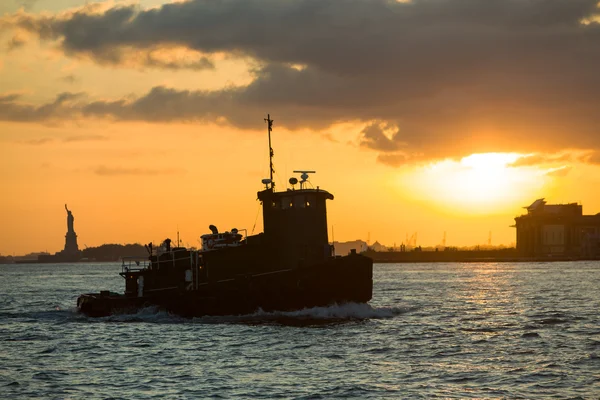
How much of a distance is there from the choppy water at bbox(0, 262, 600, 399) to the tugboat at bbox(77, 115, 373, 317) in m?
0.91

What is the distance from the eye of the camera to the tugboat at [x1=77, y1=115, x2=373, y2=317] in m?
48.8

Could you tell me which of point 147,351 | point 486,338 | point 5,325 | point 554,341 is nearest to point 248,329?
point 147,351

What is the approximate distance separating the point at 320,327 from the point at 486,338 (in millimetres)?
8696

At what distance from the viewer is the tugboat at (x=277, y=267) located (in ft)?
160

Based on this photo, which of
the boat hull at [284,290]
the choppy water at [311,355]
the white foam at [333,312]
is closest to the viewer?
the choppy water at [311,355]

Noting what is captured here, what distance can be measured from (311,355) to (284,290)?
12718mm

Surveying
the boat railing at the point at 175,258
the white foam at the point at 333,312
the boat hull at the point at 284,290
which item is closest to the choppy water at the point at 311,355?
the white foam at the point at 333,312

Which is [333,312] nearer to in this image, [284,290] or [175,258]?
[284,290]

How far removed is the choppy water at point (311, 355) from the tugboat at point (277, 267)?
91 centimetres

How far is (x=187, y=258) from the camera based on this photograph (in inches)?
2125

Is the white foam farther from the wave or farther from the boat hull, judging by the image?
the boat hull

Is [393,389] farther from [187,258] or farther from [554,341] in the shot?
→ [187,258]

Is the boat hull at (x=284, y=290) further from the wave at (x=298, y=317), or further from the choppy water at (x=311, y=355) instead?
the choppy water at (x=311, y=355)

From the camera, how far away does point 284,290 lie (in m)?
48.8
